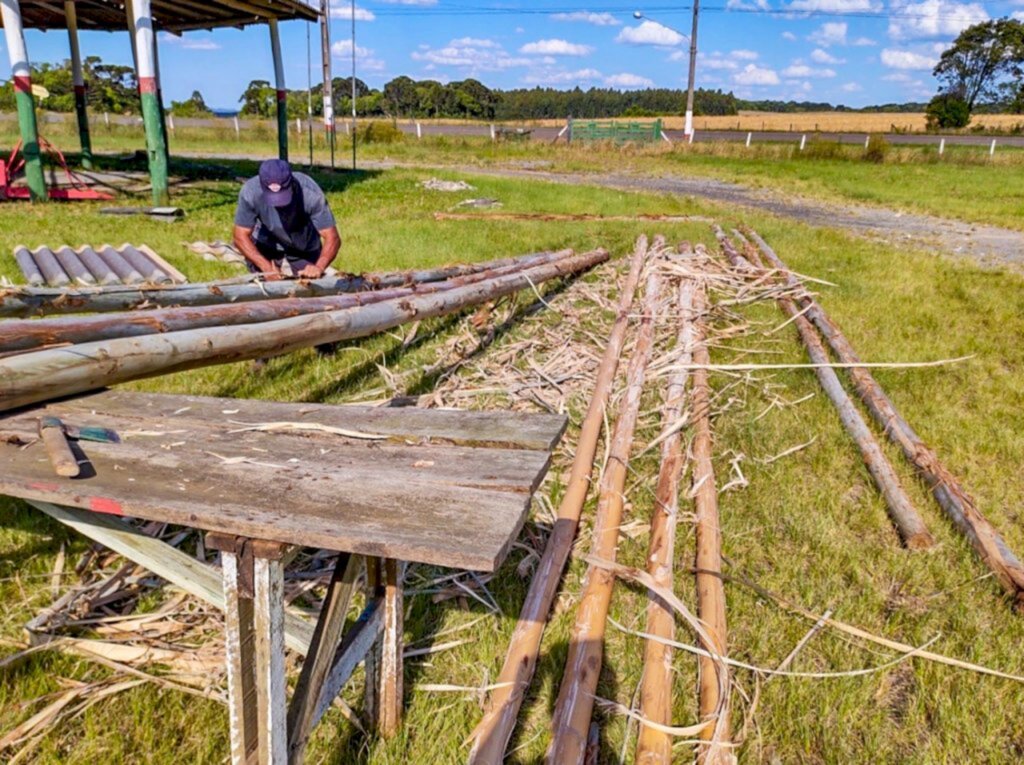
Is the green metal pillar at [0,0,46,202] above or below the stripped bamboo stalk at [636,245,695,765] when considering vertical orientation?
above

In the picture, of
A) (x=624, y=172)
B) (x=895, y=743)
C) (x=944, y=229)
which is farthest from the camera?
(x=624, y=172)

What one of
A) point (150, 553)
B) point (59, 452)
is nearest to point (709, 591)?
point (150, 553)

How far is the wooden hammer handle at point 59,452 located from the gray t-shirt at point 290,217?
14.0ft

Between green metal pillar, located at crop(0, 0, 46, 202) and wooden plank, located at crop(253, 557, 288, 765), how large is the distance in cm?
1340

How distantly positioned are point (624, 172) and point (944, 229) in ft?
41.3

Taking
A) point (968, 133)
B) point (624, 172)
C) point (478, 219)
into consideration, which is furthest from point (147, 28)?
point (968, 133)

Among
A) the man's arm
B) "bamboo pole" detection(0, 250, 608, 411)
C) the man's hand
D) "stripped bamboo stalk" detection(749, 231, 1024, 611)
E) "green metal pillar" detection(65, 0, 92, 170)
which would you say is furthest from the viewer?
"green metal pillar" detection(65, 0, 92, 170)

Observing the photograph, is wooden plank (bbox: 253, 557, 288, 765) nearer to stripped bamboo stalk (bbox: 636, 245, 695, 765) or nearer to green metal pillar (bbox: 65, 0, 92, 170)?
stripped bamboo stalk (bbox: 636, 245, 695, 765)

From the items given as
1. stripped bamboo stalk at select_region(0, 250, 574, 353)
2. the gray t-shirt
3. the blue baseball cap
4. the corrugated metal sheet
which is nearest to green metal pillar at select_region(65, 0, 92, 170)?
the corrugated metal sheet

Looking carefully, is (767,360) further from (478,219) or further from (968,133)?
(968,133)

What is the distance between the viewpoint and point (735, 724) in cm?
236

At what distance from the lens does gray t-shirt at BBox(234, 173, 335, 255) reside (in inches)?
236

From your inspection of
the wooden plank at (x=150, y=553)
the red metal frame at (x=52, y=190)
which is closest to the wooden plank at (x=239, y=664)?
the wooden plank at (x=150, y=553)

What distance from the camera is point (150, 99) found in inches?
471
